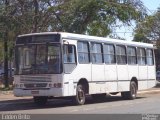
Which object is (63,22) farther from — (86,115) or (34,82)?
(86,115)

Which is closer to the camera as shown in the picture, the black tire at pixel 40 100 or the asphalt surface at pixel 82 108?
the asphalt surface at pixel 82 108

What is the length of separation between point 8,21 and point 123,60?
9975 millimetres

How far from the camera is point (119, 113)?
→ 17625mm

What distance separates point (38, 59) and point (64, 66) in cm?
122

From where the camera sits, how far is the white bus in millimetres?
20453

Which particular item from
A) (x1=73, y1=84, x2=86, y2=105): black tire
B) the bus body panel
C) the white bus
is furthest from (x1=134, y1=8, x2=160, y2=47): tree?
(x1=73, y1=84, x2=86, y2=105): black tire

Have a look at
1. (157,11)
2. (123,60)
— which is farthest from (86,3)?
(157,11)

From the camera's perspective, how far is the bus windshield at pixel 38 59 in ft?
67.3

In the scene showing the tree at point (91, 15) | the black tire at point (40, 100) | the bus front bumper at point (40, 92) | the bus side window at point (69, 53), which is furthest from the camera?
the tree at point (91, 15)

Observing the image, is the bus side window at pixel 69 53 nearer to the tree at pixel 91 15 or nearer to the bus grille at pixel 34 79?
the bus grille at pixel 34 79

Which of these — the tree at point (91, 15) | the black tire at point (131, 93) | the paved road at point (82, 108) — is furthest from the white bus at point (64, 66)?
the tree at point (91, 15)

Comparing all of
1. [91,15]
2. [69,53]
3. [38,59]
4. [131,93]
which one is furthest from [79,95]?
[91,15]

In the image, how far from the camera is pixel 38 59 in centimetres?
2092

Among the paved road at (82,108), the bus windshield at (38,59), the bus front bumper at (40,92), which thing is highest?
the bus windshield at (38,59)
